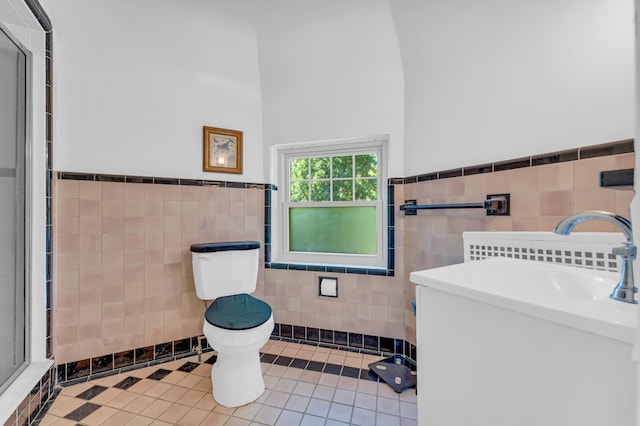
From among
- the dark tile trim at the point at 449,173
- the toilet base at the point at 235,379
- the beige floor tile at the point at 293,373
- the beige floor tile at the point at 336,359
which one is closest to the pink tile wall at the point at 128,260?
the toilet base at the point at 235,379

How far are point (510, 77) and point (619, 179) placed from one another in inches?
54.5

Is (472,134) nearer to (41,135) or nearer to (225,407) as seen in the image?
(225,407)

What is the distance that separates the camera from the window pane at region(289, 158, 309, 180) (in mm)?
2410

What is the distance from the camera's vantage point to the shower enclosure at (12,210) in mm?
1370

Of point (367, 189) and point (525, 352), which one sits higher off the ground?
point (367, 189)

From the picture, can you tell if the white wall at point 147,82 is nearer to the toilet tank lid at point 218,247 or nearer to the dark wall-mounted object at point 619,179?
the toilet tank lid at point 218,247

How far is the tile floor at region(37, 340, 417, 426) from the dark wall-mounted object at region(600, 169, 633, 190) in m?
1.46

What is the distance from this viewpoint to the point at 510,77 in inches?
57.2

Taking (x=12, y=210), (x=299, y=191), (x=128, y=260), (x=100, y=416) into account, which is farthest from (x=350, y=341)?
(x=12, y=210)

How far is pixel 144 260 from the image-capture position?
192 centimetres

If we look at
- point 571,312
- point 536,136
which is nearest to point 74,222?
point 571,312

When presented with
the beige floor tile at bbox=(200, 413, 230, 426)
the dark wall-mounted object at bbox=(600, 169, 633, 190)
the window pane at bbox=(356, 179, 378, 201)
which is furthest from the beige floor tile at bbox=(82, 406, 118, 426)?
the dark wall-mounted object at bbox=(600, 169, 633, 190)

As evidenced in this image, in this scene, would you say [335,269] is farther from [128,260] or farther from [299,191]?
[128,260]

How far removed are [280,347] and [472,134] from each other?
1953mm
